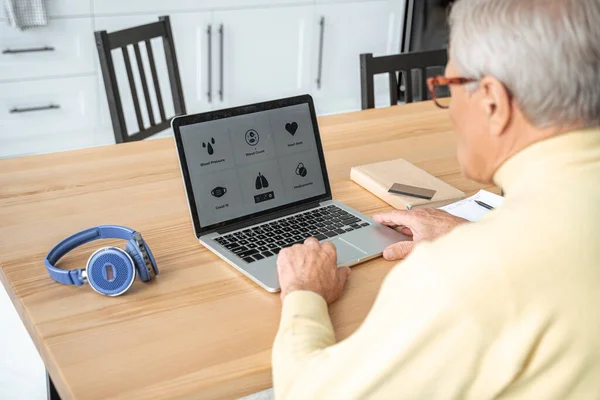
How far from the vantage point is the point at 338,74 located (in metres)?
3.87

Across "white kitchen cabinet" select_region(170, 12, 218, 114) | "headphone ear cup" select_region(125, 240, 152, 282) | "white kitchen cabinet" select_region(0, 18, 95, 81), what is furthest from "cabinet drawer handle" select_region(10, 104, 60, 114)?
"headphone ear cup" select_region(125, 240, 152, 282)

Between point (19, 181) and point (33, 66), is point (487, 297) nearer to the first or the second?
point (19, 181)

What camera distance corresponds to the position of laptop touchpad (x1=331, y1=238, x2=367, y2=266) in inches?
46.4

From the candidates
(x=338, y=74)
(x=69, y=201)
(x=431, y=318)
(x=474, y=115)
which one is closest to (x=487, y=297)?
(x=431, y=318)

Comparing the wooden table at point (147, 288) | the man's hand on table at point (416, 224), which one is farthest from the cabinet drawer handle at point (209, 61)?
the man's hand on table at point (416, 224)

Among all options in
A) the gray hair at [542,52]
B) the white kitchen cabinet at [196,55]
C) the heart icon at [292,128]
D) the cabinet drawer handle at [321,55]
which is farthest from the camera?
the cabinet drawer handle at [321,55]

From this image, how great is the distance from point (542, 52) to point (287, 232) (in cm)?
63

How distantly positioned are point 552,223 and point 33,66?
279 centimetres

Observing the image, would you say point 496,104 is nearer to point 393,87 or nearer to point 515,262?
point 515,262

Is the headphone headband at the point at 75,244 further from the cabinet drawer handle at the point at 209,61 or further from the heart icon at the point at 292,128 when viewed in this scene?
the cabinet drawer handle at the point at 209,61

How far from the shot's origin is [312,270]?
1079mm

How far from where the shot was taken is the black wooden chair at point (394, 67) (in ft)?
6.73

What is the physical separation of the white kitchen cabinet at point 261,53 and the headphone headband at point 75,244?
2.39 m

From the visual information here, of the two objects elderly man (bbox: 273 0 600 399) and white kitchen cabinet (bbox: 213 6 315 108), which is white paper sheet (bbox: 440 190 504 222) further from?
white kitchen cabinet (bbox: 213 6 315 108)
